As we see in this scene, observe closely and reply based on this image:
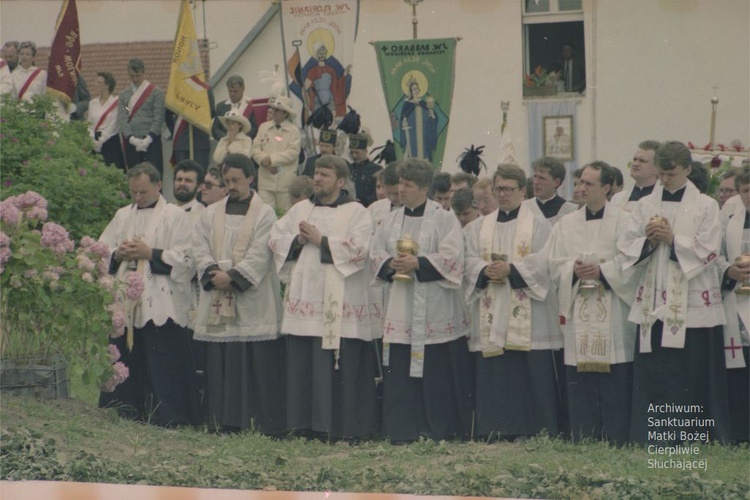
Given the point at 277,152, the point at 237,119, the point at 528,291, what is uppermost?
the point at 237,119

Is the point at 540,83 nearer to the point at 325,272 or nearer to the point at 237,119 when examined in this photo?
the point at 237,119

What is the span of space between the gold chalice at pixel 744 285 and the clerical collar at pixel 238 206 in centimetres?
369

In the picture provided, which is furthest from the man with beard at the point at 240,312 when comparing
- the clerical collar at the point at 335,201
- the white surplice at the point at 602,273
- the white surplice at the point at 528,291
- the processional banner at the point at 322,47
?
the processional banner at the point at 322,47

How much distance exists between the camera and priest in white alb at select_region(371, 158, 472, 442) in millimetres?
9906

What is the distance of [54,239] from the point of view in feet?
30.2

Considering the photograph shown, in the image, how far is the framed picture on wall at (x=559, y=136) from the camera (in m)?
16.6

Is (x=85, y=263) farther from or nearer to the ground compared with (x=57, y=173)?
nearer to the ground

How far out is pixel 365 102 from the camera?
674 inches

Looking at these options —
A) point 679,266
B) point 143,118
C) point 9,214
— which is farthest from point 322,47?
point 679,266

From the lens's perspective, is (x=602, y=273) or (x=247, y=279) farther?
(x=247, y=279)

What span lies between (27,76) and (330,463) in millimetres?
8836

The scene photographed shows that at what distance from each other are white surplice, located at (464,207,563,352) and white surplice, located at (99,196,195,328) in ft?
7.41

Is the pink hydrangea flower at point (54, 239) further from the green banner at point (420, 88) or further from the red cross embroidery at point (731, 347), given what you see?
the red cross embroidery at point (731, 347)

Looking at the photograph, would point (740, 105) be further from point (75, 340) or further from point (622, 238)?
point (75, 340)
